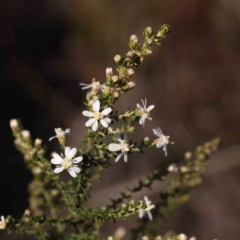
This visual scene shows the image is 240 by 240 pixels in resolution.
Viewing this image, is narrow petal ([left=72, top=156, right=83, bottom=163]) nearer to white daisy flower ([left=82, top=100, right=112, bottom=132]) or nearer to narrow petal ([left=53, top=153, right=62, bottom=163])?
narrow petal ([left=53, top=153, right=62, bottom=163])

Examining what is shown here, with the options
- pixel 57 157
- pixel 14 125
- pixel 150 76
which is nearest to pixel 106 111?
pixel 57 157

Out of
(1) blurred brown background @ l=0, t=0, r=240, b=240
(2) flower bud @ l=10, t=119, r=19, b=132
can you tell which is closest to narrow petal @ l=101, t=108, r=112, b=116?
(2) flower bud @ l=10, t=119, r=19, b=132

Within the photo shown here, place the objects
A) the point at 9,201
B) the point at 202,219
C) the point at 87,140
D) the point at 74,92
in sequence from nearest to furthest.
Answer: the point at 87,140, the point at 9,201, the point at 202,219, the point at 74,92

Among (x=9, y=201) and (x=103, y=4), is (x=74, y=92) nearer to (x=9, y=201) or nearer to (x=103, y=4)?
(x=103, y=4)

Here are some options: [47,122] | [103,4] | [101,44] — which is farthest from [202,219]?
[103,4]

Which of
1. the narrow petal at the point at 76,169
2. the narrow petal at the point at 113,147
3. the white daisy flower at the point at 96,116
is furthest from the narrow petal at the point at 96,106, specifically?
the narrow petal at the point at 76,169

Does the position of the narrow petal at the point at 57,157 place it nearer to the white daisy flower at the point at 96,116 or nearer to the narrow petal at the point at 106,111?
the white daisy flower at the point at 96,116

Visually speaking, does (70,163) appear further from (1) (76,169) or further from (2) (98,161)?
(2) (98,161)

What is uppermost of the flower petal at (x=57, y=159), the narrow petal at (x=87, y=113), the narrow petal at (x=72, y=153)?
the narrow petal at (x=87, y=113)
